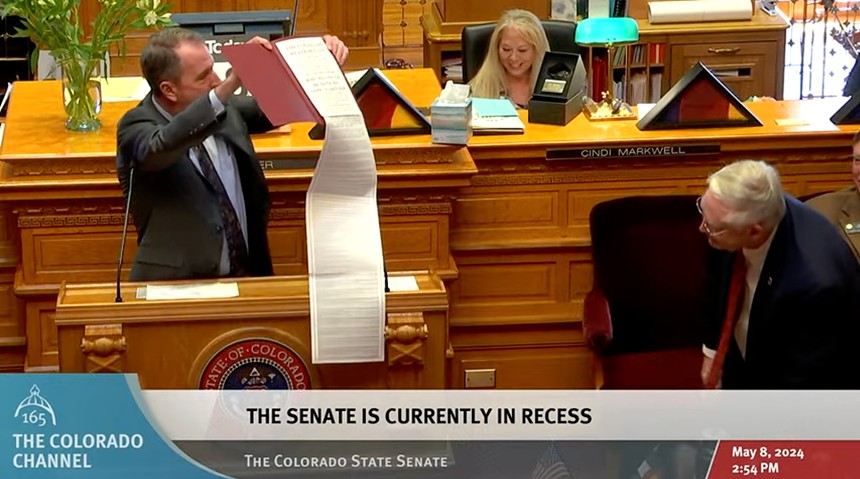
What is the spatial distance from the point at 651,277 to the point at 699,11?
12.1 feet

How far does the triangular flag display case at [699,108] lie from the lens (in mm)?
5121

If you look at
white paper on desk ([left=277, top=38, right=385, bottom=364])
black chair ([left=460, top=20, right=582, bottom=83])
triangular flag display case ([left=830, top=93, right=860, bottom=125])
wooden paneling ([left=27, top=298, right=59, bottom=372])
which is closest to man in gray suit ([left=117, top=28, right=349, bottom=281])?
white paper on desk ([left=277, top=38, right=385, bottom=364])

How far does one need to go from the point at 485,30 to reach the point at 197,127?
9.98 ft

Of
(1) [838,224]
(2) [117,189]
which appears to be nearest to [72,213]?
(2) [117,189]

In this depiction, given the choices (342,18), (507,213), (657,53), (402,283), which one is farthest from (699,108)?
(342,18)

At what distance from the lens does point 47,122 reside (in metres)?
5.05

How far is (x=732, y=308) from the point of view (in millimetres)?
3889

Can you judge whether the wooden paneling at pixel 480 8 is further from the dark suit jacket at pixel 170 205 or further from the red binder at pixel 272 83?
the red binder at pixel 272 83

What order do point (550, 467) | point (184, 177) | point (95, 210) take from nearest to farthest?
point (550, 467), point (184, 177), point (95, 210)

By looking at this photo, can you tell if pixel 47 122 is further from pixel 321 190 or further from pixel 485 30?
pixel 485 30

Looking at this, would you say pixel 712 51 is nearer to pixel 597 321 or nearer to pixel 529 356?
pixel 529 356

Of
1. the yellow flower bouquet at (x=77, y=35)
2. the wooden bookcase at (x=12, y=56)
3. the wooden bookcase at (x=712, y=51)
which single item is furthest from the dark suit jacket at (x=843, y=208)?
the wooden bookcase at (x=12, y=56)

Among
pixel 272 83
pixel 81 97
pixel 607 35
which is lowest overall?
pixel 81 97

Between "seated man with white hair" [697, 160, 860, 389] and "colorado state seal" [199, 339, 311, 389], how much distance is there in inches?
43.3
